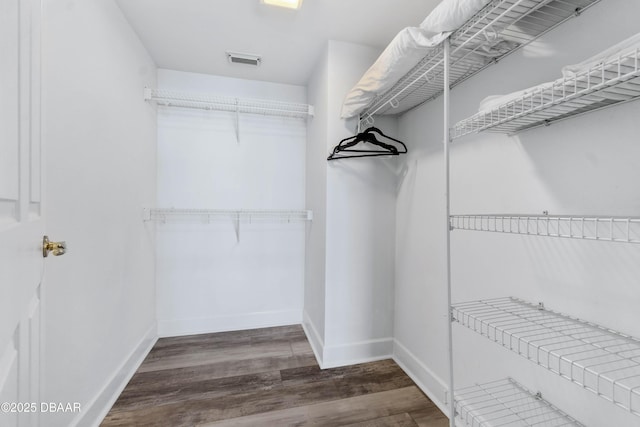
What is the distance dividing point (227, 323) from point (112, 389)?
3.29 ft

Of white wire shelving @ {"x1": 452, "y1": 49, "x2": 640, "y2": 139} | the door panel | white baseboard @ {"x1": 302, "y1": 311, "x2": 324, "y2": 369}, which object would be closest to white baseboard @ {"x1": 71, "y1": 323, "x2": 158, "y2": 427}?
the door panel

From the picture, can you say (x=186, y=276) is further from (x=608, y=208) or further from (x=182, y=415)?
(x=608, y=208)

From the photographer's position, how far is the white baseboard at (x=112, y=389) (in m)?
1.34

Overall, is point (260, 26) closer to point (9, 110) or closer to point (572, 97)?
point (9, 110)

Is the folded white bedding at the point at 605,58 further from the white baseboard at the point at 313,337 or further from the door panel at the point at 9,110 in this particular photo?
the white baseboard at the point at 313,337

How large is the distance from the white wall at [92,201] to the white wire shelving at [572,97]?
1.55 meters

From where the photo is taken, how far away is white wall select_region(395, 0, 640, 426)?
0.85 m

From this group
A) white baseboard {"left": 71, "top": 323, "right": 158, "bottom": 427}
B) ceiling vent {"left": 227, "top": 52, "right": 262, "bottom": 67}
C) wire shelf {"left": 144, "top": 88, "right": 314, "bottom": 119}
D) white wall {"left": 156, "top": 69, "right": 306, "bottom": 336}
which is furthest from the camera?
white wall {"left": 156, "top": 69, "right": 306, "bottom": 336}

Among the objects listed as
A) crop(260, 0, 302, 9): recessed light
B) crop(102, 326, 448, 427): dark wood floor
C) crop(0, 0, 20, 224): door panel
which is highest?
crop(260, 0, 302, 9): recessed light

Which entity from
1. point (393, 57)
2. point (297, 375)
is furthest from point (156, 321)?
point (393, 57)

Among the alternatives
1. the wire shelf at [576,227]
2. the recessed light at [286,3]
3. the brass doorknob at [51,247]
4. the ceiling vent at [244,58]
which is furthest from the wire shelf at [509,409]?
the ceiling vent at [244,58]

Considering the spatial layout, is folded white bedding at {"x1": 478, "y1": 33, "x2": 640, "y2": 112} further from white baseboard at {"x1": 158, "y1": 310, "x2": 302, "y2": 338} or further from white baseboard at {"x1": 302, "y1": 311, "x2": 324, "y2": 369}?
white baseboard at {"x1": 158, "y1": 310, "x2": 302, "y2": 338}

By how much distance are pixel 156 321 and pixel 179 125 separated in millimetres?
1767

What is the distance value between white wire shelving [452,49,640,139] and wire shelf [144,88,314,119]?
169 centimetres
